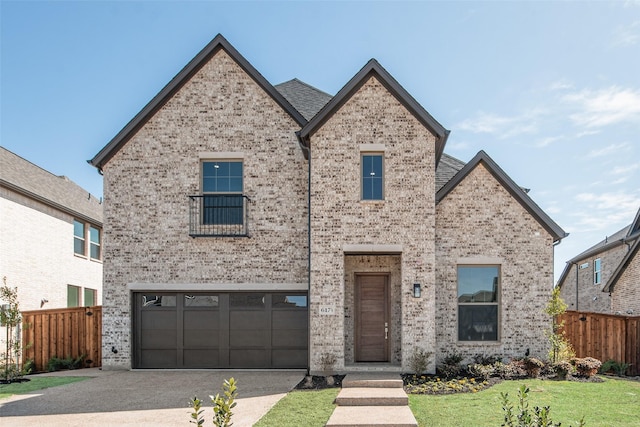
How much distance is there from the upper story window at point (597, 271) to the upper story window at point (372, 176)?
17.1 metres

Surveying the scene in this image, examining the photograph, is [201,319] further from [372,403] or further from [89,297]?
[89,297]

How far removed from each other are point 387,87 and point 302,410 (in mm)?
7866

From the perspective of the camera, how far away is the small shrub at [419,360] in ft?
41.1

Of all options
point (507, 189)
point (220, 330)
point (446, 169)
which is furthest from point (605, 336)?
point (220, 330)

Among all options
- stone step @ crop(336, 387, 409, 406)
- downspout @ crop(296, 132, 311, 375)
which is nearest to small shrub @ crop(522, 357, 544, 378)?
stone step @ crop(336, 387, 409, 406)

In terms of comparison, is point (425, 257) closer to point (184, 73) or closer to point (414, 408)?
point (414, 408)

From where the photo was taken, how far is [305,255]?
1432cm

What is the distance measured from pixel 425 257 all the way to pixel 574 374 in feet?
14.2

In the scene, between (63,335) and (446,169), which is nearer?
(63,335)

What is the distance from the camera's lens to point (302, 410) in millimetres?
9352

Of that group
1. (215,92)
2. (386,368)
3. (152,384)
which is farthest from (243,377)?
(215,92)

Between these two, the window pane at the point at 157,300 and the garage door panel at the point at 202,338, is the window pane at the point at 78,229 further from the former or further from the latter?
the garage door panel at the point at 202,338

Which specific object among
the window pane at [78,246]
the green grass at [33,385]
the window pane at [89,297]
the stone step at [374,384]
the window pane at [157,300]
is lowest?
the green grass at [33,385]

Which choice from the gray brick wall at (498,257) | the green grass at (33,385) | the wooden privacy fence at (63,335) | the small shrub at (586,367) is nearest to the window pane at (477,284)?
the gray brick wall at (498,257)
